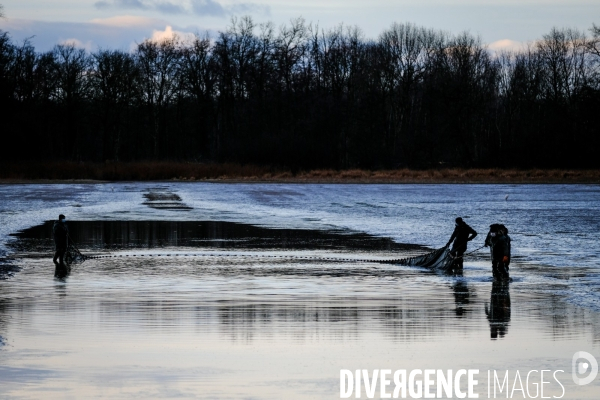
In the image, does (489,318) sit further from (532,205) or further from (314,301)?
(532,205)

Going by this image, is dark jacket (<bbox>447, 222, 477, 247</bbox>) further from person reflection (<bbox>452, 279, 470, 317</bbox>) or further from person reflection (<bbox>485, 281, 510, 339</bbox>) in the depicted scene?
person reflection (<bbox>485, 281, 510, 339</bbox>)

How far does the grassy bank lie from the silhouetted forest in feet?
14.7

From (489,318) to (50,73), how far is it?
92.5 metres

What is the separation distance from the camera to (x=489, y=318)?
48.0 feet

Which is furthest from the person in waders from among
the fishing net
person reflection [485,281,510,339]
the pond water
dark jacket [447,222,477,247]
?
person reflection [485,281,510,339]

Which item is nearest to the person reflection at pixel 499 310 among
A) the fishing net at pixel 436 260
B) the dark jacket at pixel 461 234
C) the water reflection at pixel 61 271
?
the dark jacket at pixel 461 234

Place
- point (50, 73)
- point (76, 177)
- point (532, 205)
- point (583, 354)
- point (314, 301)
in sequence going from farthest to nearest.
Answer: point (50, 73) < point (76, 177) < point (532, 205) < point (314, 301) < point (583, 354)

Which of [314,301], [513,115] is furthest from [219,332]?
[513,115]

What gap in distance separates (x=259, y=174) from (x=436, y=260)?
68.7m

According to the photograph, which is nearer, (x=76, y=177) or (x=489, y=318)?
(x=489, y=318)

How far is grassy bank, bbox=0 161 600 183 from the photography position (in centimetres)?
8694

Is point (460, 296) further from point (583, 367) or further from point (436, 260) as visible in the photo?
point (583, 367)

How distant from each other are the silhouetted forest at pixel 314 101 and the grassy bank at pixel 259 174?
4.49m

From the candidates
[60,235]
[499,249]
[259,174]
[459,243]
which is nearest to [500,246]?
[499,249]
